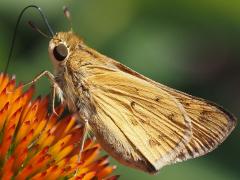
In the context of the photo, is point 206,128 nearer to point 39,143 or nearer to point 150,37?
point 39,143

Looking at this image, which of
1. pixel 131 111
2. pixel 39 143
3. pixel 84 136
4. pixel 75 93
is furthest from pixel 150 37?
pixel 39 143

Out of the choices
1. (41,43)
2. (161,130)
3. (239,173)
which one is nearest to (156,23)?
(41,43)

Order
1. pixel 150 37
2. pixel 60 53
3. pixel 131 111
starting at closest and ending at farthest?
pixel 60 53 < pixel 131 111 < pixel 150 37

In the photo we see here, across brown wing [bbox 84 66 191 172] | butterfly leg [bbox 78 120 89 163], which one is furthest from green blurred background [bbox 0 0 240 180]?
butterfly leg [bbox 78 120 89 163]

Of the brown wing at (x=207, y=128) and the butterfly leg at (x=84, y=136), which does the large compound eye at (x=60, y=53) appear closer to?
the butterfly leg at (x=84, y=136)

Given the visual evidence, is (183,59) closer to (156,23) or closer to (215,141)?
(156,23)

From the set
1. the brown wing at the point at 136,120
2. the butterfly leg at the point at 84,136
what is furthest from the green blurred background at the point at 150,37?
the butterfly leg at the point at 84,136
